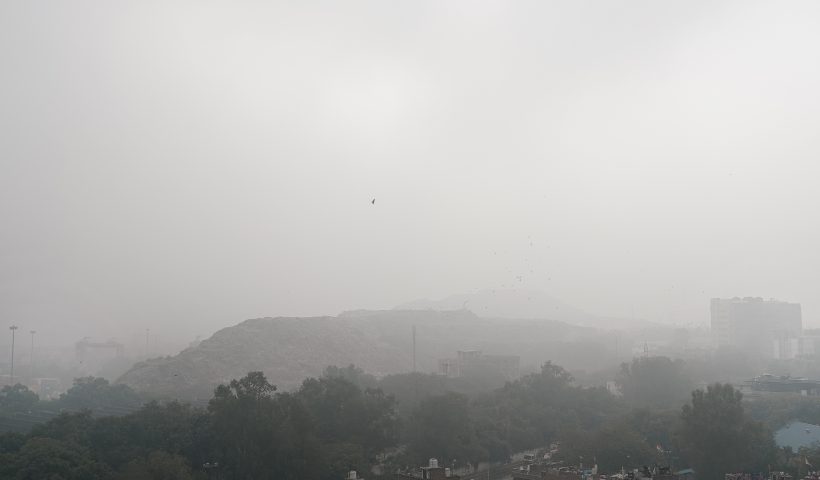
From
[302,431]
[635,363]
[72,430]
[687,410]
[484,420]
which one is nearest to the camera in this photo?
[302,431]

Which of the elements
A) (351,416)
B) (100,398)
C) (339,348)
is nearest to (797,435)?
(351,416)

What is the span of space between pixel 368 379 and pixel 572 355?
143 feet

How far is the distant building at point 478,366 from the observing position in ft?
227

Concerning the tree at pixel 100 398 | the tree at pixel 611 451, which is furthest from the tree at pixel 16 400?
the tree at pixel 611 451

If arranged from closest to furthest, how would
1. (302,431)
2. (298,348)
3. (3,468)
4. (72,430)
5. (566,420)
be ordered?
1. (3,468)
2. (302,431)
3. (72,430)
4. (566,420)
5. (298,348)

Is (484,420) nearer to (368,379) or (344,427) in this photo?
(344,427)

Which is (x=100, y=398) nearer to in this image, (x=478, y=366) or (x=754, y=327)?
(x=478, y=366)

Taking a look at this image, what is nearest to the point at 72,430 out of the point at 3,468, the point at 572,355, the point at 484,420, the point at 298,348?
the point at 3,468

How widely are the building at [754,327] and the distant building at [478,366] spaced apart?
153 ft

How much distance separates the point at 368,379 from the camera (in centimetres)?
5481

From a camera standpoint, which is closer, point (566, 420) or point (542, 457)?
point (542, 457)

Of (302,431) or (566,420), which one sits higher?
(302,431)

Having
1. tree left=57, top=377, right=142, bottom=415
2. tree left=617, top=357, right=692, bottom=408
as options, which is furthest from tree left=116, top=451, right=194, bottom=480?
tree left=617, top=357, right=692, bottom=408

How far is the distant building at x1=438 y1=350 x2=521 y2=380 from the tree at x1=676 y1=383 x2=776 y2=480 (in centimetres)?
3800
